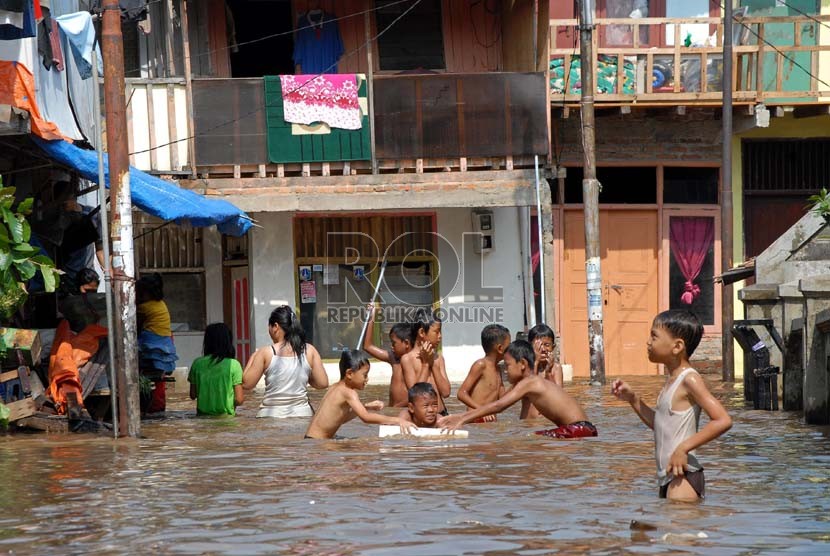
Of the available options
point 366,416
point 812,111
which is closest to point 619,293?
point 812,111

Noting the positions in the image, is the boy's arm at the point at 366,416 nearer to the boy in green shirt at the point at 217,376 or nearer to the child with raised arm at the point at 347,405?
the child with raised arm at the point at 347,405

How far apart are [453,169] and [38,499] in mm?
12605

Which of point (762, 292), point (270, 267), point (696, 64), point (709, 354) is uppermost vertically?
point (696, 64)

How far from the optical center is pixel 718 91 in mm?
21422

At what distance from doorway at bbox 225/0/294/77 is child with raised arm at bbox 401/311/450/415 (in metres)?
9.08

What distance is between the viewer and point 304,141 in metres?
20.3

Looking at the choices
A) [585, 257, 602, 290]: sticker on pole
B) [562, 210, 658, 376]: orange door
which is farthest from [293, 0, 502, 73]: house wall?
[585, 257, 602, 290]: sticker on pole

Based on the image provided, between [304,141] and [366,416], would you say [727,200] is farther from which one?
[366,416]

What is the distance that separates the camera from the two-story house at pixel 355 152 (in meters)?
20.1

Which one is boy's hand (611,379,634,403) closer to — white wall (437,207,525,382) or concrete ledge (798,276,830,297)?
concrete ledge (798,276,830,297)

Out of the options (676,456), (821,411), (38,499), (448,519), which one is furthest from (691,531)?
(821,411)

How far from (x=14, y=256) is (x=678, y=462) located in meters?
6.59

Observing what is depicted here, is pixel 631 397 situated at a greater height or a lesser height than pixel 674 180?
lesser

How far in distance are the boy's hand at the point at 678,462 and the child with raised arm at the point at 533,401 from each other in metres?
4.05
